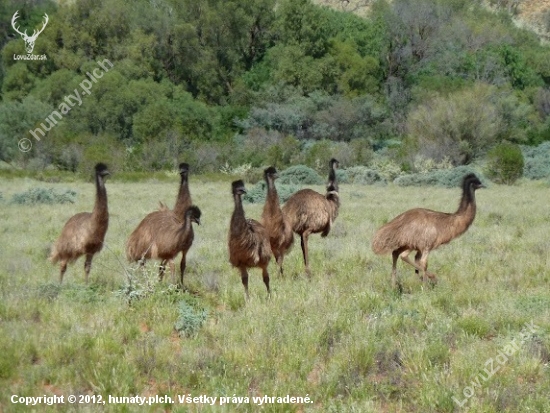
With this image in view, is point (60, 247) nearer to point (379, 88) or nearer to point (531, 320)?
point (531, 320)

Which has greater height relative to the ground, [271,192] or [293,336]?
[271,192]

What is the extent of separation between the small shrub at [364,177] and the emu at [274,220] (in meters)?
22.7

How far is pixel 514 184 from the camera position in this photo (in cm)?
3109

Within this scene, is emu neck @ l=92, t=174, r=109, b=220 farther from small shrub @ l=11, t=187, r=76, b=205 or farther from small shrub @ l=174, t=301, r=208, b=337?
small shrub @ l=11, t=187, r=76, b=205

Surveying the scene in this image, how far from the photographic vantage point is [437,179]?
30891 mm

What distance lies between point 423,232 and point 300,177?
23.2 meters

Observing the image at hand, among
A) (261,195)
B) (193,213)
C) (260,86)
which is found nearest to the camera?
(193,213)

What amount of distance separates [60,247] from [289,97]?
5012cm

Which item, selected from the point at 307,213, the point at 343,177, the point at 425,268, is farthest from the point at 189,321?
the point at 343,177

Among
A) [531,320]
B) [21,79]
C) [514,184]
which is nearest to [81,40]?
[21,79]

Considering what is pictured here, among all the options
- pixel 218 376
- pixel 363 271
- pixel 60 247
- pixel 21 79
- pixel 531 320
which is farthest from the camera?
pixel 21 79

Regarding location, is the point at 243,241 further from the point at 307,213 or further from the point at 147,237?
the point at 307,213

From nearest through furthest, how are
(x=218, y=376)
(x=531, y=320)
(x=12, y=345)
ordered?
(x=218, y=376), (x=12, y=345), (x=531, y=320)

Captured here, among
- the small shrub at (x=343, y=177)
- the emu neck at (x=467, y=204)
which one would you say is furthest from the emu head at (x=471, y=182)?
the small shrub at (x=343, y=177)
